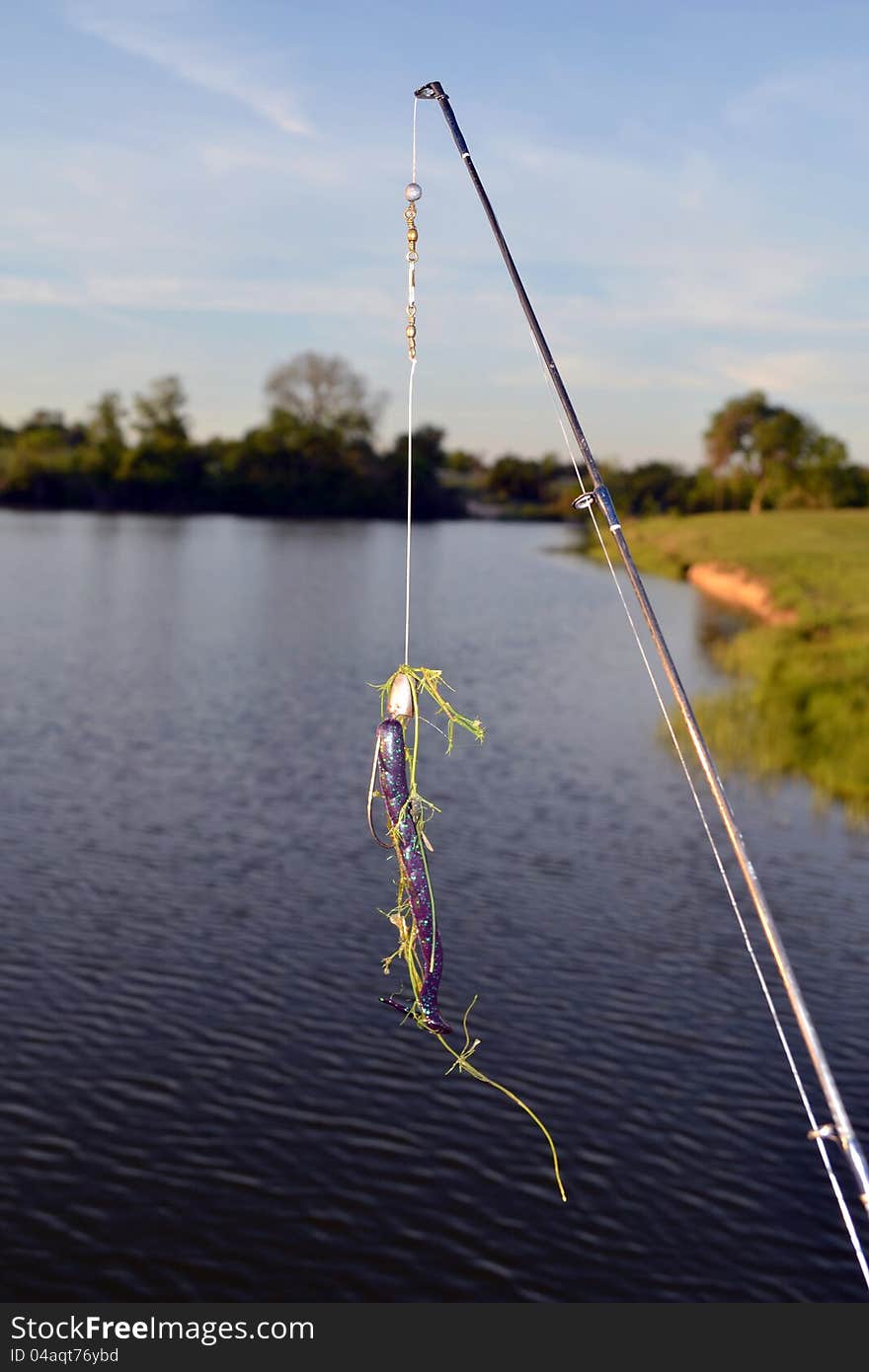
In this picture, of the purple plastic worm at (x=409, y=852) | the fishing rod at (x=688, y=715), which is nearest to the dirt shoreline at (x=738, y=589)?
the purple plastic worm at (x=409, y=852)

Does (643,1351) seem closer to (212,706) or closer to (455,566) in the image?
(212,706)

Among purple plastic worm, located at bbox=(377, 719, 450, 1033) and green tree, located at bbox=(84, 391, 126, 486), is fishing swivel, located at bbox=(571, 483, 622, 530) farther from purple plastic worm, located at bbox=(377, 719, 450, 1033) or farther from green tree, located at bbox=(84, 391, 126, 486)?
green tree, located at bbox=(84, 391, 126, 486)

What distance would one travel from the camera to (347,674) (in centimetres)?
4253

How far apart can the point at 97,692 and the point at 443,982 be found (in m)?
21.0

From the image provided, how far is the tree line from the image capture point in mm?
157750

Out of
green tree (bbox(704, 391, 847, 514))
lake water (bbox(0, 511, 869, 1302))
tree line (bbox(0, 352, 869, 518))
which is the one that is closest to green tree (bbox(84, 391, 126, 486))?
tree line (bbox(0, 352, 869, 518))

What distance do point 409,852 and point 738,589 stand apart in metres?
65.3

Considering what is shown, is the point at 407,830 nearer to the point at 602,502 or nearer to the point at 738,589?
the point at 602,502

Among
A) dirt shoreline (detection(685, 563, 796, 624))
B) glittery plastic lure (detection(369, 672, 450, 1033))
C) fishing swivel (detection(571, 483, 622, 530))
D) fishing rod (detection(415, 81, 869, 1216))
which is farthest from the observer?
dirt shoreline (detection(685, 563, 796, 624))

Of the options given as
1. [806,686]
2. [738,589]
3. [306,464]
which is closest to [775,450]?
[306,464]

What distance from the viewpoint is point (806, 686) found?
38.2 m

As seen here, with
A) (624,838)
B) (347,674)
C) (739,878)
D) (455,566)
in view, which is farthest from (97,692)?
(455,566)

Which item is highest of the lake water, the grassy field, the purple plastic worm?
the purple plastic worm

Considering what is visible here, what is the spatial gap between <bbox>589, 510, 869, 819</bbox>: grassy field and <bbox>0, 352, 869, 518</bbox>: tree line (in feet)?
294
